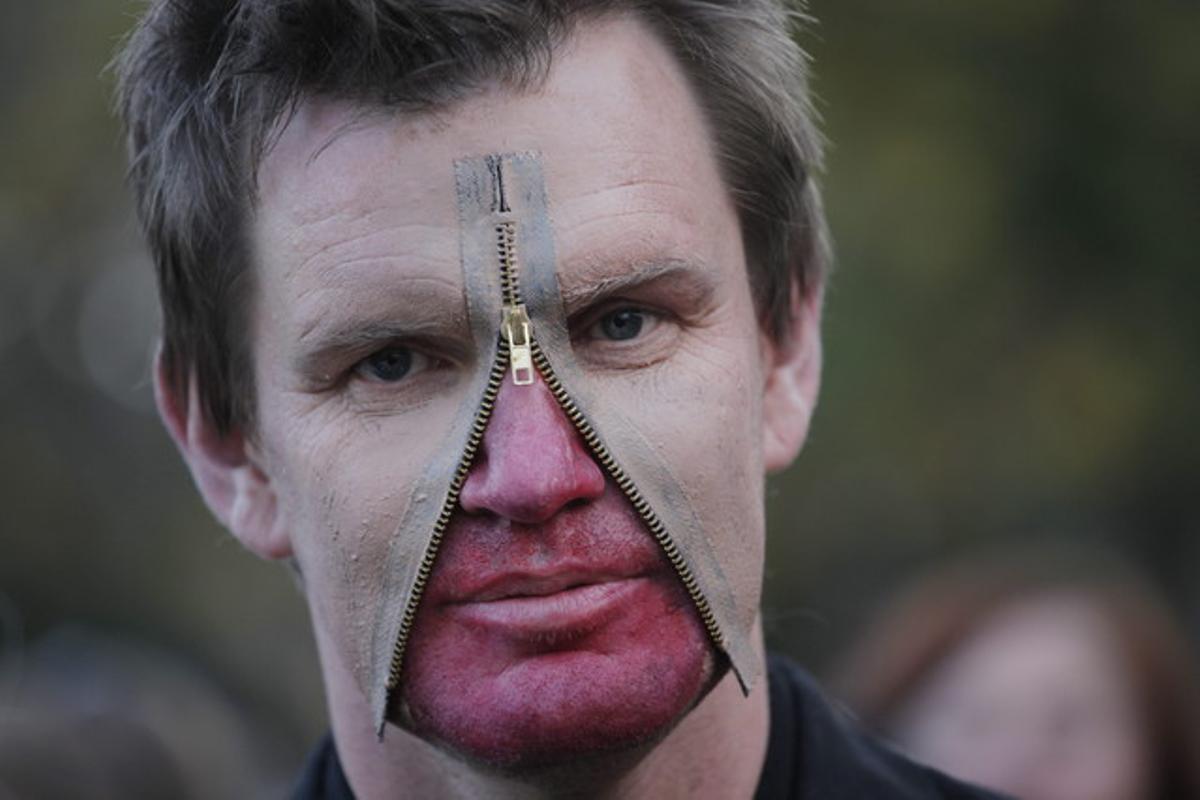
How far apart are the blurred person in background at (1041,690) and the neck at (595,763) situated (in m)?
1.89

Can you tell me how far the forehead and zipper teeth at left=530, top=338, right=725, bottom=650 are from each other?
20 centimetres

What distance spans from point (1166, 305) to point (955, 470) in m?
1.58

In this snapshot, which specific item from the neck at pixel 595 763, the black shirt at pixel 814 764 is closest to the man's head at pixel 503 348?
the neck at pixel 595 763

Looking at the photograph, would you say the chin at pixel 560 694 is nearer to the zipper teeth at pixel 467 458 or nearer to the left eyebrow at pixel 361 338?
the zipper teeth at pixel 467 458

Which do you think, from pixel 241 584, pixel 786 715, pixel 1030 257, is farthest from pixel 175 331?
pixel 241 584

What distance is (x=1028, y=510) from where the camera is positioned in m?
13.2

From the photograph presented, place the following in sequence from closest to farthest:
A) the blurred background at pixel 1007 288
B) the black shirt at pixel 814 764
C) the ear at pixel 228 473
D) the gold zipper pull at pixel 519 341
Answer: the gold zipper pull at pixel 519 341, the black shirt at pixel 814 764, the ear at pixel 228 473, the blurred background at pixel 1007 288

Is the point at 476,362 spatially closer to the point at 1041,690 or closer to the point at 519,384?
the point at 519,384

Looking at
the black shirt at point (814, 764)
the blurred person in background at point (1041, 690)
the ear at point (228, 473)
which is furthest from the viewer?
the blurred person in background at point (1041, 690)

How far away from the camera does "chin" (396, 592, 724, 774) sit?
3529 mm

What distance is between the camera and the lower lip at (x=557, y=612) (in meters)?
3.53

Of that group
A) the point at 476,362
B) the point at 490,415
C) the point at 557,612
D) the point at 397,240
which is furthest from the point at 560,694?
the point at 397,240

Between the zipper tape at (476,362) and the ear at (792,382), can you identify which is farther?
the ear at (792,382)

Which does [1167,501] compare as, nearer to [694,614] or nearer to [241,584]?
[241,584]
